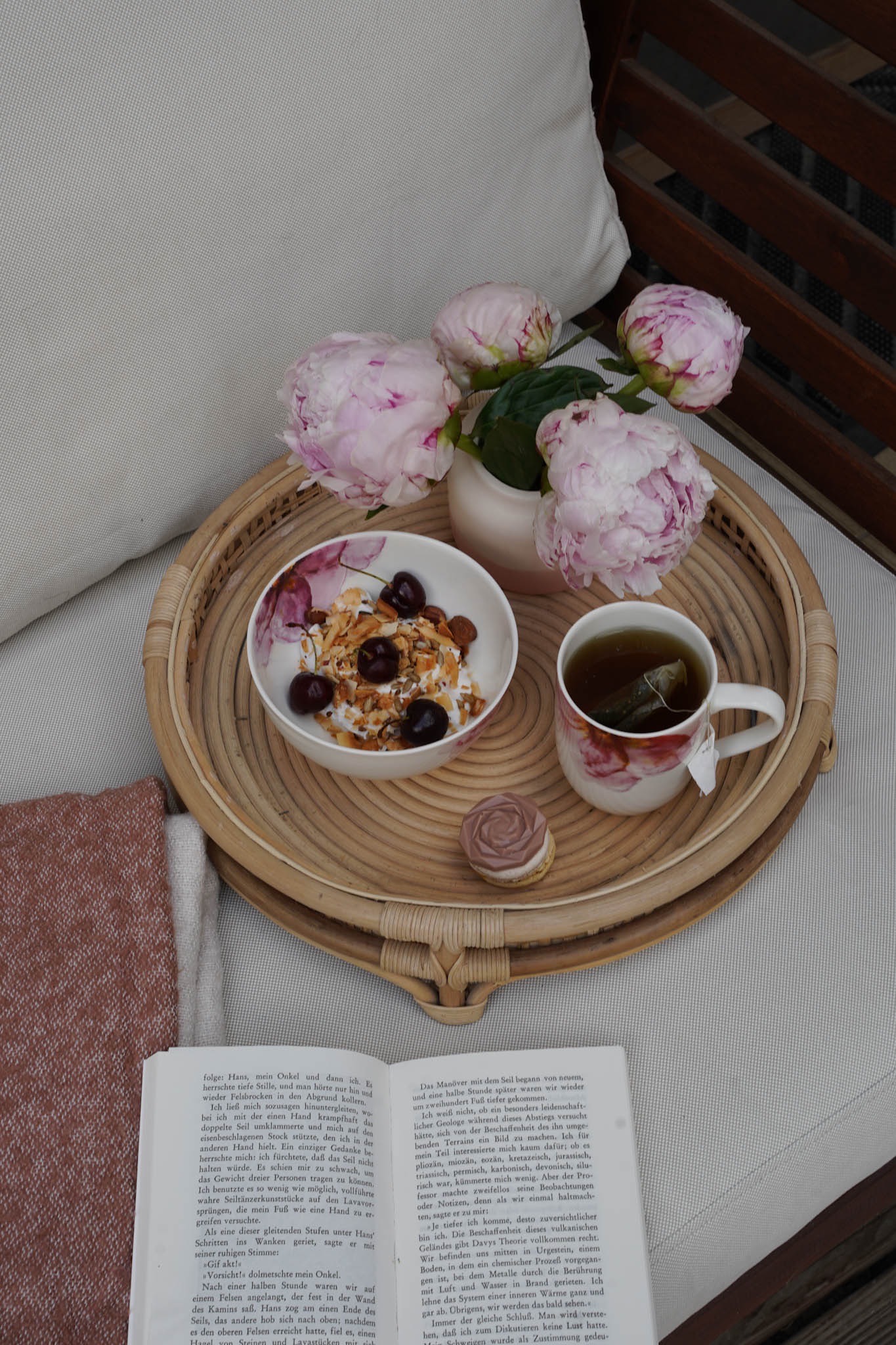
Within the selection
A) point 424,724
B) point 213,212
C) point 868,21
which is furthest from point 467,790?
point 868,21

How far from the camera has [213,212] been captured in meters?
0.73

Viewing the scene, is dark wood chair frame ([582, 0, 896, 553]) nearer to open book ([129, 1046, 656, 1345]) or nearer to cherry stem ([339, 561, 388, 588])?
cherry stem ([339, 561, 388, 588])

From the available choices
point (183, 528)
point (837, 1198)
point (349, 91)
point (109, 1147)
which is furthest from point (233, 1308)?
point (349, 91)

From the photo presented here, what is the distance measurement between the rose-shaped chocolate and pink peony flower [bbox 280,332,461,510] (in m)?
0.18

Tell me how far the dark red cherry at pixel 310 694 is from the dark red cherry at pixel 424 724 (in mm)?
57

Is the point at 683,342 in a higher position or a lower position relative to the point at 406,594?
higher

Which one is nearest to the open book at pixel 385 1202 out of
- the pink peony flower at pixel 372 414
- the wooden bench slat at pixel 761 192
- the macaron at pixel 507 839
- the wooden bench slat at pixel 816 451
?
the macaron at pixel 507 839

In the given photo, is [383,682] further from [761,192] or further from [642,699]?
[761,192]

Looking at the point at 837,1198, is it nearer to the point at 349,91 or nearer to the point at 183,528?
the point at 183,528

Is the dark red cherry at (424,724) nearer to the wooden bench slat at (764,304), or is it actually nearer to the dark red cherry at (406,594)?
the dark red cherry at (406,594)

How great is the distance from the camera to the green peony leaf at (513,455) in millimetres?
656

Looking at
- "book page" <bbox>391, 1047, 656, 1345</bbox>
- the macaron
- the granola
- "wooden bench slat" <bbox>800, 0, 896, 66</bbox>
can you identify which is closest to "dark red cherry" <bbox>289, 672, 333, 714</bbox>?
the granola

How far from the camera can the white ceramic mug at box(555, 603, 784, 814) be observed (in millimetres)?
611

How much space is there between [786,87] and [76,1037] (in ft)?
2.74
